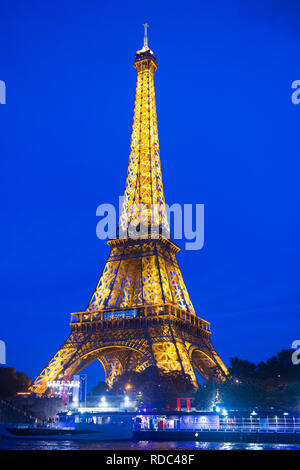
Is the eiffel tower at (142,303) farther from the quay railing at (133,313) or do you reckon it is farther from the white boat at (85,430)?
the white boat at (85,430)

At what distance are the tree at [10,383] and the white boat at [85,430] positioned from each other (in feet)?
164

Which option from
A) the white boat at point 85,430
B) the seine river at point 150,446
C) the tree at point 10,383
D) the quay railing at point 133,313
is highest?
the quay railing at point 133,313

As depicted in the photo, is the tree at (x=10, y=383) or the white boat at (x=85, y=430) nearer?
the white boat at (x=85, y=430)

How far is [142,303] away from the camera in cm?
5941

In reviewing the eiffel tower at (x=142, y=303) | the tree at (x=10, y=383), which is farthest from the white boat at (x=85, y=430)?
the tree at (x=10, y=383)

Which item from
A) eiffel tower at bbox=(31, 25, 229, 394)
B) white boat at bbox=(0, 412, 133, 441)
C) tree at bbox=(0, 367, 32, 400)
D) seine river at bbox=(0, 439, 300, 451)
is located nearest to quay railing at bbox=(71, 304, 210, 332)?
eiffel tower at bbox=(31, 25, 229, 394)

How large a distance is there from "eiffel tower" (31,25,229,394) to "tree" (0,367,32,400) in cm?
3006

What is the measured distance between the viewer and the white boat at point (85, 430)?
39.8 meters

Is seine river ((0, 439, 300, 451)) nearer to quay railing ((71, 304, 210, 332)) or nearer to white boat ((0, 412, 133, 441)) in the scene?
white boat ((0, 412, 133, 441))

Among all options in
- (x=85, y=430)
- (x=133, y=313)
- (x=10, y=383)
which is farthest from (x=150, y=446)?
(x=10, y=383)

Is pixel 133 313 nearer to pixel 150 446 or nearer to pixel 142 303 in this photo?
pixel 142 303

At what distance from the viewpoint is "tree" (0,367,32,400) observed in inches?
3625

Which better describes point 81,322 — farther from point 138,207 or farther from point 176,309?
point 138,207
